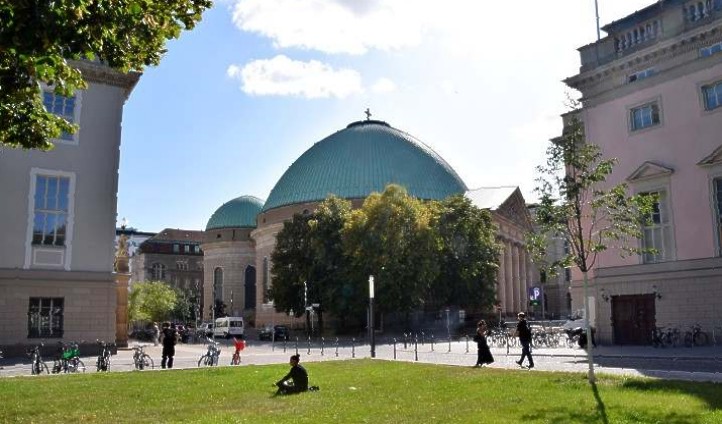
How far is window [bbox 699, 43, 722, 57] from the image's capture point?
31125 mm

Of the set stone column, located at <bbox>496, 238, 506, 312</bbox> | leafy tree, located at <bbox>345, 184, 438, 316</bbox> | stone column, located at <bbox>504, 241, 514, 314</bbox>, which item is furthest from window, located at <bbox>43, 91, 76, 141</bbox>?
stone column, located at <bbox>504, 241, 514, 314</bbox>

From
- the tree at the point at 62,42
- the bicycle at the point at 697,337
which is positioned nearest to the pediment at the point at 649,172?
the bicycle at the point at 697,337

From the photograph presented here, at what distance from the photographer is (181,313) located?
11338 cm

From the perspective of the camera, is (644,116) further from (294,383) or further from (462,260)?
(462,260)

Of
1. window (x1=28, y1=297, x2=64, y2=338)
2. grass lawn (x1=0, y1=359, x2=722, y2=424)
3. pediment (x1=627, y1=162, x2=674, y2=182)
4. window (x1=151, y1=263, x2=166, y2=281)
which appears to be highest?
window (x1=151, y1=263, x2=166, y2=281)

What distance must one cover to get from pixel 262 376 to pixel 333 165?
2536 inches

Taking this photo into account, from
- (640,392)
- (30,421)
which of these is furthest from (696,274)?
(30,421)

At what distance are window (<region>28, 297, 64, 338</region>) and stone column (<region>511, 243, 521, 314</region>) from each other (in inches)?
2426

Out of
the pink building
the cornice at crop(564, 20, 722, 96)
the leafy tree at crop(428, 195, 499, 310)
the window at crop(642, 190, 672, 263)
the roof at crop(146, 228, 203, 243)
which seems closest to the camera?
the pink building

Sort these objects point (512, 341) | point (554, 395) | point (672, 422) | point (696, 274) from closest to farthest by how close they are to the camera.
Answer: point (672, 422) < point (554, 395) < point (696, 274) < point (512, 341)

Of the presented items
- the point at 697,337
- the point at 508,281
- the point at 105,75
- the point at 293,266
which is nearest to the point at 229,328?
the point at 293,266

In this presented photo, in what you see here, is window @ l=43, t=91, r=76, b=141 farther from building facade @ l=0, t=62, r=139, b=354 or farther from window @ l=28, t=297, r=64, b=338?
window @ l=28, t=297, r=64, b=338

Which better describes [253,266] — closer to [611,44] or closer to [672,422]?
[611,44]

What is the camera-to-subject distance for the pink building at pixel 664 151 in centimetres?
3081
